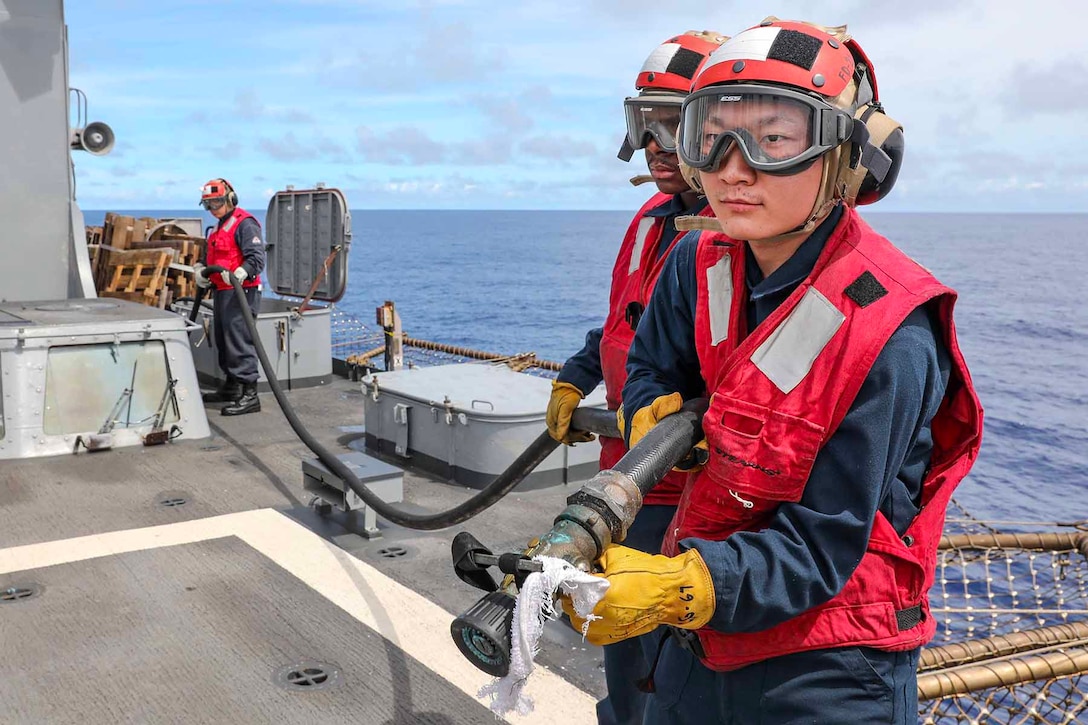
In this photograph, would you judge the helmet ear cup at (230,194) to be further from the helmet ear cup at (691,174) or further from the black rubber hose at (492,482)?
the helmet ear cup at (691,174)

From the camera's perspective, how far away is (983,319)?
45.4 m

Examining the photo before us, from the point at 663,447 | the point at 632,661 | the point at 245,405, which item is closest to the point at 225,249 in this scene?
the point at 245,405

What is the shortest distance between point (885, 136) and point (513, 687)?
45.0 inches

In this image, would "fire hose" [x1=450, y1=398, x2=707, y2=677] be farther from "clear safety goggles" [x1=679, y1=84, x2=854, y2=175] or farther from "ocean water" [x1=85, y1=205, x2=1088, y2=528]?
"ocean water" [x1=85, y1=205, x2=1088, y2=528]

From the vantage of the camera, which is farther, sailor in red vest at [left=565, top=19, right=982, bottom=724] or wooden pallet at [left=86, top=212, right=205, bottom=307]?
wooden pallet at [left=86, top=212, right=205, bottom=307]

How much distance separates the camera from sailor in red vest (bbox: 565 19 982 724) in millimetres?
1573

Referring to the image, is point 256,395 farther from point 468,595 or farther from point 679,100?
point 679,100

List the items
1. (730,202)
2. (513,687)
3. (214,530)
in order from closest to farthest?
(513,687) < (730,202) < (214,530)

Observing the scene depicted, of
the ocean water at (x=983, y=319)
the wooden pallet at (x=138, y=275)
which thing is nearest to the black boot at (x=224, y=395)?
the wooden pallet at (x=138, y=275)

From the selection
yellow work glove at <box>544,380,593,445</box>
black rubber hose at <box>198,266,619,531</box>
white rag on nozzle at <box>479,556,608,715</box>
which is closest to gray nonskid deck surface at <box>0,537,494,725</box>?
black rubber hose at <box>198,266,619,531</box>

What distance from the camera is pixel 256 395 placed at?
8234 millimetres

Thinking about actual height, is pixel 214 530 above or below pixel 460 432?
below

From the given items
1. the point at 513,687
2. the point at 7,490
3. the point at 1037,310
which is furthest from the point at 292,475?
→ the point at 1037,310

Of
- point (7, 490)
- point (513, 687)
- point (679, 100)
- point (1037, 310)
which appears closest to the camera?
point (513, 687)
